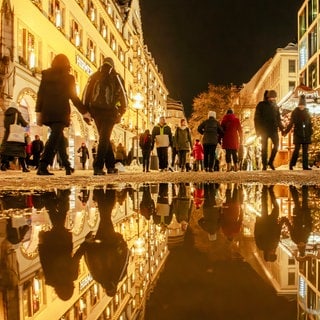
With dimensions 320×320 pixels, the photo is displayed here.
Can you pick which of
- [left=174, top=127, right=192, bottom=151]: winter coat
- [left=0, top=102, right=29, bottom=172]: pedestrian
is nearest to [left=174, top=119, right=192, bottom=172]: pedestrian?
[left=174, top=127, right=192, bottom=151]: winter coat

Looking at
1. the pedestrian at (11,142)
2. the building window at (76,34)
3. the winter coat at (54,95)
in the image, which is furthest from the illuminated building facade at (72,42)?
the winter coat at (54,95)

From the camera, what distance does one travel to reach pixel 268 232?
2.78 meters

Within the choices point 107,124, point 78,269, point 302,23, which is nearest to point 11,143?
point 107,124

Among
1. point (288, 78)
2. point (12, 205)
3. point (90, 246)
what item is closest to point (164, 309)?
point (90, 246)

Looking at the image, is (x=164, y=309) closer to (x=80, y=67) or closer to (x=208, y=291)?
(x=208, y=291)

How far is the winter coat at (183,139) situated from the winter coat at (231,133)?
248cm

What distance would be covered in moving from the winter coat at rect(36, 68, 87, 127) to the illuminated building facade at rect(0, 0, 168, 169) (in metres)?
12.9

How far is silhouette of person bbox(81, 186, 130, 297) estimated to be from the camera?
5.62 feet

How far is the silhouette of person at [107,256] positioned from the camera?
1.71 meters

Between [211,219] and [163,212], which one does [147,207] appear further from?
[211,219]

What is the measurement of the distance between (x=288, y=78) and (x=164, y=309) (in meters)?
70.1

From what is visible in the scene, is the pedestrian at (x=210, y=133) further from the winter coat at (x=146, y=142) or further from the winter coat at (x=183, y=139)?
the winter coat at (x=146, y=142)

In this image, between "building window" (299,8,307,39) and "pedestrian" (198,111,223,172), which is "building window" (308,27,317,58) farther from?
"pedestrian" (198,111,223,172)

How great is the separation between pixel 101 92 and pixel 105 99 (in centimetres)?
17
